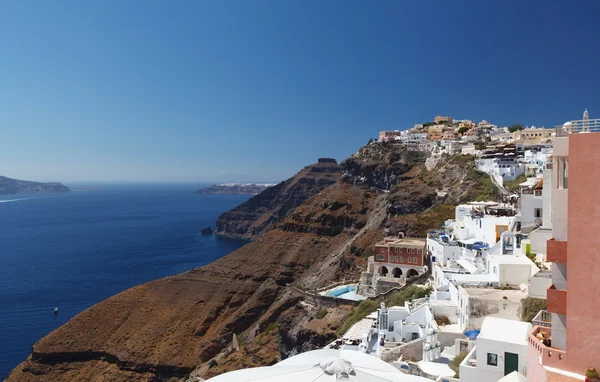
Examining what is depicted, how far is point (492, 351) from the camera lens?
39.3 feet

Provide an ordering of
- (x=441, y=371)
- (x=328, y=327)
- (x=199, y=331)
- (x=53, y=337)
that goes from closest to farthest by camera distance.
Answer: (x=441, y=371)
(x=328, y=327)
(x=53, y=337)
(x=199, y=331)

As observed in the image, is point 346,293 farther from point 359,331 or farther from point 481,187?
point 481,187

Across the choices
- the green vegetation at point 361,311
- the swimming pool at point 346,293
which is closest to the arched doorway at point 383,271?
the swimming pool at point 346,293

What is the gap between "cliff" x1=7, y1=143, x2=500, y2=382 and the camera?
139 feet

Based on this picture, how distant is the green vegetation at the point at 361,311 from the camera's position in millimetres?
29633

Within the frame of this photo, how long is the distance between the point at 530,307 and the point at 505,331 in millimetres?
3030

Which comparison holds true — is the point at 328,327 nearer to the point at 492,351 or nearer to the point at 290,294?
the point at 290,294

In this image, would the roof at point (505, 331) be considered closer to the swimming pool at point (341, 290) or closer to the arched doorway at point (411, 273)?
the arched doorway at point (411, 273)

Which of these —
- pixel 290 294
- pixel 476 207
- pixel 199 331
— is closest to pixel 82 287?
pixel 199 331

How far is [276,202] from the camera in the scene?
149125mm

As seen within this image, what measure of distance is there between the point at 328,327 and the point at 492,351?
71.3ft

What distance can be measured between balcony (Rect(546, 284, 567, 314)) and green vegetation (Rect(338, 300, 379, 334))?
2216cm

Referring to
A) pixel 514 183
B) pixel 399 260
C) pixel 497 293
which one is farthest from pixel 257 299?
pixel 497 293

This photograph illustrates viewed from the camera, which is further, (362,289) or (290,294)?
(290,294)
